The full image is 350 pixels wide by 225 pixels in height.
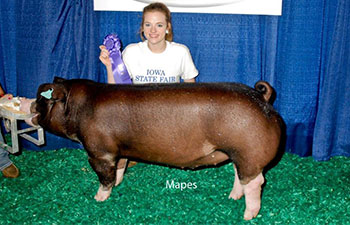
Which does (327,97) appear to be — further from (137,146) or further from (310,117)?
(137,146)

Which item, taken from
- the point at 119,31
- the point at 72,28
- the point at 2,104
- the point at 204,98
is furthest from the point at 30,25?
the point at 204,98

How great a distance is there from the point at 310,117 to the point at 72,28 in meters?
2.08

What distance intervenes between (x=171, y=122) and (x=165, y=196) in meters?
0.70

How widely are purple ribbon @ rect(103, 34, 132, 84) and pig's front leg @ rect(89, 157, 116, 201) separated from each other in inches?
26.1

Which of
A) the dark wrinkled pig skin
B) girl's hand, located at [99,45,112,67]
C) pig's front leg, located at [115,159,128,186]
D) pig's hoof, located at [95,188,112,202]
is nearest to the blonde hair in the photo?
girl's hand, located at [99,45,112,67]

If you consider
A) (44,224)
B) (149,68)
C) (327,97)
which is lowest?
(44,224)

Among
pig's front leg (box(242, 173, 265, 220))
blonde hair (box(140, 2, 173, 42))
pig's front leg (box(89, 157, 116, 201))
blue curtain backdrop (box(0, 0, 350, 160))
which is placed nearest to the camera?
pig's front leg (box(242, 173, 265, 220))

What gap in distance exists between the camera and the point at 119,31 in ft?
9.46

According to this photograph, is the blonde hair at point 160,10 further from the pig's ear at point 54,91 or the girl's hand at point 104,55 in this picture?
the pig's ear at point 54,91

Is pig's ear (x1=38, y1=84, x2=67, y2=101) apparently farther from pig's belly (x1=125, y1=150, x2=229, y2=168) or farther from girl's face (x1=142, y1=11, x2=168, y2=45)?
girl's face (x1=142, y1=11, x2=168, y2=45)

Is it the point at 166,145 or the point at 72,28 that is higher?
the point at 72,28

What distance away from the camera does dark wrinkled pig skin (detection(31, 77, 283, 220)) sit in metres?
1.77

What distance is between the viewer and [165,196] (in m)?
2.31

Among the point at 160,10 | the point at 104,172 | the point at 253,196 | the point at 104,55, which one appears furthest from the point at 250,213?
the point at 160,10
